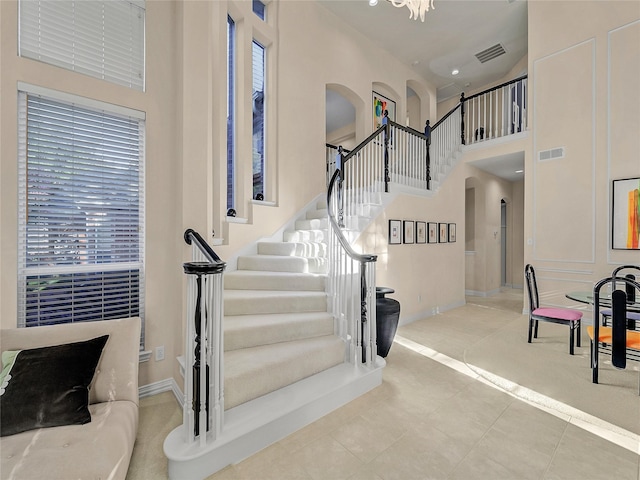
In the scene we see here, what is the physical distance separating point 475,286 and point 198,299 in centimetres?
746

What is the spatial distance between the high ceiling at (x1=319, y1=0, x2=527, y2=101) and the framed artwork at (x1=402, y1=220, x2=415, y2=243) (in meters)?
3.77

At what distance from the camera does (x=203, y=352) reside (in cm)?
180

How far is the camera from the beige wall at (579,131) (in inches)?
176

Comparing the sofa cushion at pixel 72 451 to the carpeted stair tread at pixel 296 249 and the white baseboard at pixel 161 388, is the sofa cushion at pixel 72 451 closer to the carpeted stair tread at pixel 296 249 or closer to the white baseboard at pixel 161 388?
the white baseboard at pixel 161 388

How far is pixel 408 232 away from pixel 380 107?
131 inches

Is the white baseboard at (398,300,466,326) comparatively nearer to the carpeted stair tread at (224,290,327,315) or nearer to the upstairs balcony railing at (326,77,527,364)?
the upstairs balcony railing at (326,77,527,364)

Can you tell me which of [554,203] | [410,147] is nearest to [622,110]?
[554,203]

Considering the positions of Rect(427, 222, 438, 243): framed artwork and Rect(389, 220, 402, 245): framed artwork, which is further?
Rect(427, 222, 438, 243): framed artwork

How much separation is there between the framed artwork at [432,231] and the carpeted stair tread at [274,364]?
128 inches

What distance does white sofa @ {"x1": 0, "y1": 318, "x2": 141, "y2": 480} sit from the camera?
1402 millimetres

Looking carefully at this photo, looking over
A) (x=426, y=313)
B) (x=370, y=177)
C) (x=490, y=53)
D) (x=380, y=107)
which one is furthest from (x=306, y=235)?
(x=490, y=53)

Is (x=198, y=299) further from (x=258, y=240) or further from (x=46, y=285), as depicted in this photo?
(x=258, y=240)

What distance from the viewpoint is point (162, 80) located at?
2.79 meters

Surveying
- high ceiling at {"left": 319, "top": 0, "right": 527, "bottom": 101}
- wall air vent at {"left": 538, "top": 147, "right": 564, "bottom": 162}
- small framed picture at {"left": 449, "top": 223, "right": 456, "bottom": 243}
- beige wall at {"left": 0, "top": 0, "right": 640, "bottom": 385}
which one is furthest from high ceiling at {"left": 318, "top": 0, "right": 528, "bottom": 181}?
small framed picture at {"left": 449, "top": 223, "right": 456, "bottom": 243}
